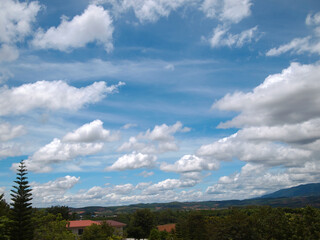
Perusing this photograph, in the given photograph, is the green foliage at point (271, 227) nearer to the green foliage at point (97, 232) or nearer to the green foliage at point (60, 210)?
the green foliage at point (97, 232)

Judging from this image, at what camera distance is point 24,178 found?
138 ft

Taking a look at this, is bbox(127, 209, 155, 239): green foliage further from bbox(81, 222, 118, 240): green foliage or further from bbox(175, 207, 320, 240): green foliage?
bbox(175, 207, 320, 240): green foliage

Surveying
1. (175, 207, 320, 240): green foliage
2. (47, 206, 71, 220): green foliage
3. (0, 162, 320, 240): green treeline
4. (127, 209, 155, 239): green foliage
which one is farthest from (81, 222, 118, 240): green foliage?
(47, 206, 71, 220): green foliage

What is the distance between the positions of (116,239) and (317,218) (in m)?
25.4

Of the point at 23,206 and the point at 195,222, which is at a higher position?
the point at 23,206

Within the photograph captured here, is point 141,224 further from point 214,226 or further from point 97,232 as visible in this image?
point 214,226

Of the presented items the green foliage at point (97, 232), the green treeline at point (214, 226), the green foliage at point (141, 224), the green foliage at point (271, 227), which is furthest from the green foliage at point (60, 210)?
the green foliage at point (271, 227)

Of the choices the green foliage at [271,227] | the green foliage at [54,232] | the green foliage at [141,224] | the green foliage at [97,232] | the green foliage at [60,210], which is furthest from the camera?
the green foliage at [60,210]

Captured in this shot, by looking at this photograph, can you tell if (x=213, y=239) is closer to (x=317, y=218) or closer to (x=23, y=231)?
(x=317, y=218)

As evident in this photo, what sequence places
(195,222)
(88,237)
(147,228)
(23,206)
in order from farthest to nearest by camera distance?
(147,228) → (195,222) → (88,237) → (23,206)

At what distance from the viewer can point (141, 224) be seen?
7444 cm

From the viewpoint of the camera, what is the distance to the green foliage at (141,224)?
7288 cm

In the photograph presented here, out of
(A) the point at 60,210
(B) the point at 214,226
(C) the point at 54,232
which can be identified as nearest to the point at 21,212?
(C) the point at 54,232

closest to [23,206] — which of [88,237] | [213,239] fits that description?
[88,237]
